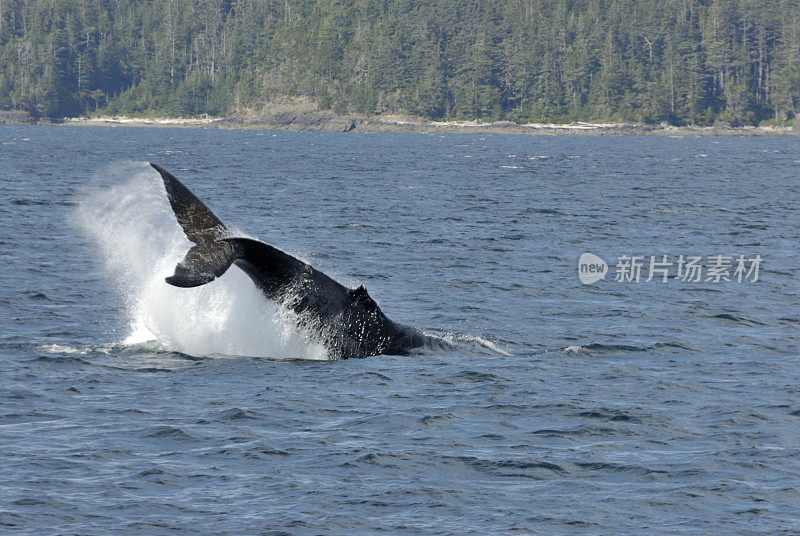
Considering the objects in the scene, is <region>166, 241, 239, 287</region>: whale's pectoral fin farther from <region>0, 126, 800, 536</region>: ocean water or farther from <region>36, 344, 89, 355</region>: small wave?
<region>36, 344, 89, 355</region>: small wave

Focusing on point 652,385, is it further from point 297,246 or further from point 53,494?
point 297,246

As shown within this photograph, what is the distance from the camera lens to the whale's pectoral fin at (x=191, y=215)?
578 inches

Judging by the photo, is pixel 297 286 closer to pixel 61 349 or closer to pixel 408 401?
pixel 408 401

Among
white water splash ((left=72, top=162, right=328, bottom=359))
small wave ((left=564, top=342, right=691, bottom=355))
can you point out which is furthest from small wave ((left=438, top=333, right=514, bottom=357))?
white water splash ((left=72, top=162, right=328, bottom=359))

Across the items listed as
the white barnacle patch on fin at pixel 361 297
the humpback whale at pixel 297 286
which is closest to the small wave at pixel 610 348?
the humpback whale at pixel 297 286

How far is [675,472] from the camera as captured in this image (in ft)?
43.5

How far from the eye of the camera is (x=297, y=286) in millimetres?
16656

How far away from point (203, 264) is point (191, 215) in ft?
5.16

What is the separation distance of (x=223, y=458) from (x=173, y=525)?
7.35 ft

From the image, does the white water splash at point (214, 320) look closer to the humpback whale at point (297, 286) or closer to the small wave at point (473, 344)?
the humpback whale at point (297, 286)

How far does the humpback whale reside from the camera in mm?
14336

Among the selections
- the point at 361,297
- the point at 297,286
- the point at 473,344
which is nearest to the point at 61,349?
the point at 297,286

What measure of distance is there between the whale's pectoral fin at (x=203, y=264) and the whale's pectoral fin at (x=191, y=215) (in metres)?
0.30

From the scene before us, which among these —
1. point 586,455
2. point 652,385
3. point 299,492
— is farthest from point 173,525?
point 652,385
